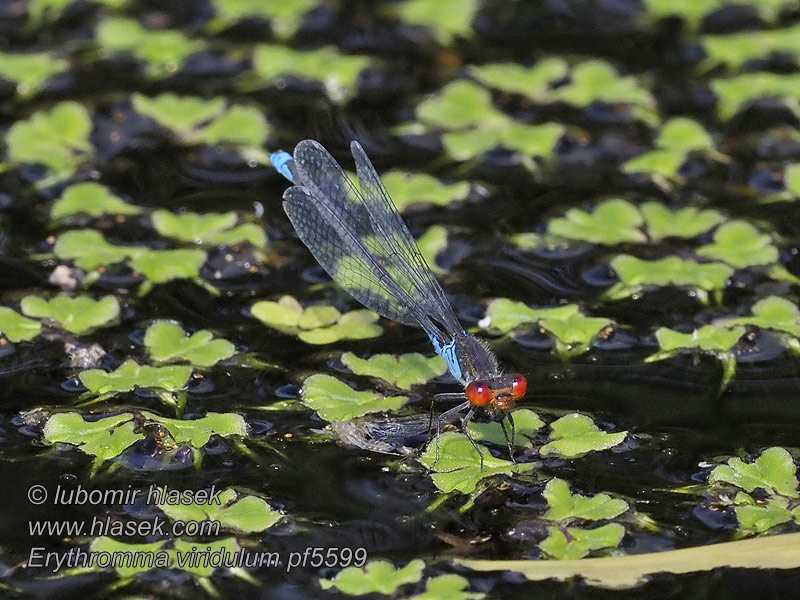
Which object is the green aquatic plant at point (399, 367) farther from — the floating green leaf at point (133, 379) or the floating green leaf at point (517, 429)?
the floating green leaf at point (133, 379)

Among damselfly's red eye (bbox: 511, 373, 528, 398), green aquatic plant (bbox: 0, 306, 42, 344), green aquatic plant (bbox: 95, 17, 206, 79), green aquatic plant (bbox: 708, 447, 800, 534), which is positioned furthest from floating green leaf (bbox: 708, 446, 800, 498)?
green aquatic plant (bbox: 95, 17, 206, 79)

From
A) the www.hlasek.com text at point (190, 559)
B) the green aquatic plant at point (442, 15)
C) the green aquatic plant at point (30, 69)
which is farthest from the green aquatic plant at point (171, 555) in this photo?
the green aquatic plant at point (442, 15)

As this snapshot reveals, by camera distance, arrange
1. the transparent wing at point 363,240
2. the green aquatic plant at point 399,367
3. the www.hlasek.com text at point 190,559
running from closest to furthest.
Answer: the www.hlasek.com text at point 190,559
the green aquatic plant at point 399,367
the transparent wing at point 363,240

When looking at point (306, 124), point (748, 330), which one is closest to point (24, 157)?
point (306, 124)

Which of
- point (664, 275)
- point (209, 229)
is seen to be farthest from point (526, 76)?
point (209, 229)

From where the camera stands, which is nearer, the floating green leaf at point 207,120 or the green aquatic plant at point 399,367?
the green aquatic plant at point 399,367

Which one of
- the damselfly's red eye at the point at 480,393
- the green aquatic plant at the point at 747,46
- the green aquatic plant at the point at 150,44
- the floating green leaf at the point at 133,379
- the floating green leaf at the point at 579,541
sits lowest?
the floating green leaf at the point at 579,541

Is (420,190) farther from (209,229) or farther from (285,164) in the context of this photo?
(209,229)

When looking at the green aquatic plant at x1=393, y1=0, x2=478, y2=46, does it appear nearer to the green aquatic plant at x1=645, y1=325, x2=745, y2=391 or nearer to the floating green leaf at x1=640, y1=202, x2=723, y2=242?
the floating green leaf at x1=640, y1=202, x2=723, y2=242
